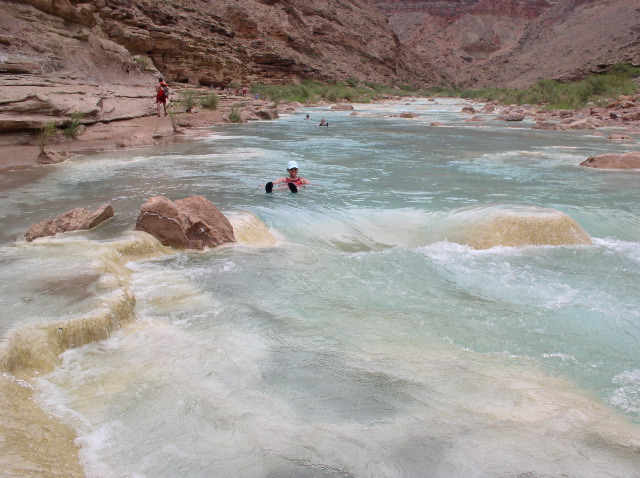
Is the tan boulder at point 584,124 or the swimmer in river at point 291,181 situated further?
the tan boulder at point 584,124

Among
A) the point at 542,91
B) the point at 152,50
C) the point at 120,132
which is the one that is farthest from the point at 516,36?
the point at 120,132

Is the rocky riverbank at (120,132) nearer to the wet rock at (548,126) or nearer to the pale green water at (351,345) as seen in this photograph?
the pale green water at (351,345)

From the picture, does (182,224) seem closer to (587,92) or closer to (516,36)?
(587,92)

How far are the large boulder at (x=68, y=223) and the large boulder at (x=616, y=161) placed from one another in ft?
30.2

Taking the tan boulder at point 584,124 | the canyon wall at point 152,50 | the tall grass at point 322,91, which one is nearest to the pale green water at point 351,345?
the canyon wall at point 152,50

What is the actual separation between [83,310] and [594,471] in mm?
3308

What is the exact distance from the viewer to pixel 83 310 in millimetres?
3873

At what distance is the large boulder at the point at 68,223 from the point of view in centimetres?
580

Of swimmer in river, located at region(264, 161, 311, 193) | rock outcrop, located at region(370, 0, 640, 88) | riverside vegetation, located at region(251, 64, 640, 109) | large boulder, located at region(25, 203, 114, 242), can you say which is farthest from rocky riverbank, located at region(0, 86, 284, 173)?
rock outcrop, located at region(370, 0, 640, 88)

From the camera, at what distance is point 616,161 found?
424 inches

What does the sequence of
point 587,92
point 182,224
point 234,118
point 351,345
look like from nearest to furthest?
point 351,345 → point 182,224 → point 234,118 → point 587,92

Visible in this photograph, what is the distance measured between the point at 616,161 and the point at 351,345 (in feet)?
30.1

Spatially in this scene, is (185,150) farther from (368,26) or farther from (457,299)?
(368,26)

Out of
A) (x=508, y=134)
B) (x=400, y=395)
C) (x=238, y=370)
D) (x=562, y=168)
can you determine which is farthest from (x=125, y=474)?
(x=508, y=134)
